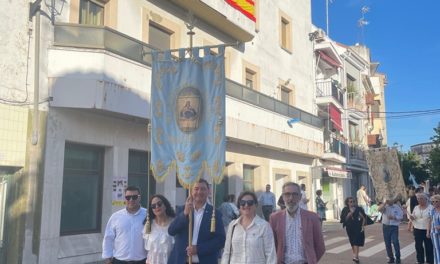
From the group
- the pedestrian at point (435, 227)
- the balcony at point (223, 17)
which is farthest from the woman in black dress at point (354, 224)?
the balcony at point (223, 17)

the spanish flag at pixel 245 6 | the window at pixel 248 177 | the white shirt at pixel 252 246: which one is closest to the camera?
the white shirt at pixel 252 246

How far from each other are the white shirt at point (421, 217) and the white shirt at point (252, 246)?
714 cm

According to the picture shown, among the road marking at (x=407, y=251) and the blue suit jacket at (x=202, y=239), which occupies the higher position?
the blue suit jacket at (x=202, y=239)

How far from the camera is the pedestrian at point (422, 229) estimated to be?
1052 cm

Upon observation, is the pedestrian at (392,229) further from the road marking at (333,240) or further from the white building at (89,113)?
the white building at (89,113)

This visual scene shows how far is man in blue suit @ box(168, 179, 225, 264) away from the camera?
5.11 metres

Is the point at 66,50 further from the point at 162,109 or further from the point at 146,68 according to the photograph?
the point at 162,109

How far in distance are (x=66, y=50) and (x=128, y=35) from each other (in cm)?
211

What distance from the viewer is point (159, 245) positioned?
211 inches

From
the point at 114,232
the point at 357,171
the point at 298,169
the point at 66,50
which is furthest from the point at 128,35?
the point at 357,171

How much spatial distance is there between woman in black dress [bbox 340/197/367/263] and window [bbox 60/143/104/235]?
6.31 meters

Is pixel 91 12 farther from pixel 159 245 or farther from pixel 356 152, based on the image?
pixel 356 152

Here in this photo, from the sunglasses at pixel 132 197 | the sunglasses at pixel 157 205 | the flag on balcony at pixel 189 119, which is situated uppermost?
the flag on balcony at pixel 189 119

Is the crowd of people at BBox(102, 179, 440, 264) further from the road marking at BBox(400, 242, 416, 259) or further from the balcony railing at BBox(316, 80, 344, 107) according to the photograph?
the balcony railing at BBox(316, 80, 344, 107)
